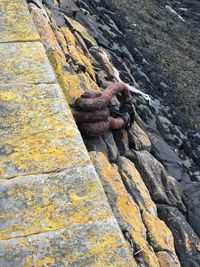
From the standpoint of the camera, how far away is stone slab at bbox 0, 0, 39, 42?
6.32m

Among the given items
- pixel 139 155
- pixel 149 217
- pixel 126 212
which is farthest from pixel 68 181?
pixel 139 155

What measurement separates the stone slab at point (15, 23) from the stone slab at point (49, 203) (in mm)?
2637

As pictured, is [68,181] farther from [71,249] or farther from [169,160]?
[169,160]

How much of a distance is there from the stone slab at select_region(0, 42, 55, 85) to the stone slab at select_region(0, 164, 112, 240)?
63.5 inches

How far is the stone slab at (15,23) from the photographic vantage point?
6.32 m

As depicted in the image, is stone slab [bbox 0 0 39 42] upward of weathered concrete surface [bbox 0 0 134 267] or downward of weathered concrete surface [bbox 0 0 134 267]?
downward

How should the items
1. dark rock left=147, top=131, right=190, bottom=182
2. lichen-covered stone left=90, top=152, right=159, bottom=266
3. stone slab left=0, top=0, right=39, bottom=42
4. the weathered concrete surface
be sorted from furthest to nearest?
dark rock left=147, top=131, right=190, bottom=182 → stone slab left=0, top=0, right=39, bottom=42 → lichen-covered stone left=90, top=152, right=159, bottom=266 → the weathered concrete surface

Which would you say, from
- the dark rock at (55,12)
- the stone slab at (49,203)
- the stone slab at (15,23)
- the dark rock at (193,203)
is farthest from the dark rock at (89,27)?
the stone slab at (49,203)

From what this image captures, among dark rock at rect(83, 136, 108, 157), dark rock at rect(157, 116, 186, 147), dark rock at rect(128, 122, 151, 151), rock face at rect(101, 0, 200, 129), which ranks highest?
dark rock at rect(83, 136, 108, 157)

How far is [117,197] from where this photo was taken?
18.4 ft

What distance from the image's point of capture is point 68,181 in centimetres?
439

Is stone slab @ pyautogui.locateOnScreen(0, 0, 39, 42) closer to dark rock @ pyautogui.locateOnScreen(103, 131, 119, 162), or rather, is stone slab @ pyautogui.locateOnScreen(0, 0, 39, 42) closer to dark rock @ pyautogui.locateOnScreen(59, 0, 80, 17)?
dark rock @ pyautogui.locateOnScreen(103, 131, 119, 162)

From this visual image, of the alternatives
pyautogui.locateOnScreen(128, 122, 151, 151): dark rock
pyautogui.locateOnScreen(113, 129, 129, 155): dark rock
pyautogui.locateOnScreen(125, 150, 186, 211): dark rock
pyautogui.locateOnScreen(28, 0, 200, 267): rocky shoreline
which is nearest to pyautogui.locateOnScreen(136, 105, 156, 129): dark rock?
pyautogui.locateOnScreen(28, 0, 200, 267): rocky shoreline

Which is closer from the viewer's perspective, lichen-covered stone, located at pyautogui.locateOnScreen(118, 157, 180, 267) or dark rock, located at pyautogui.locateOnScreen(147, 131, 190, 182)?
lichen-covered stone, located at pyautogui.locateOnScreen(118, 157, 180, 267)
